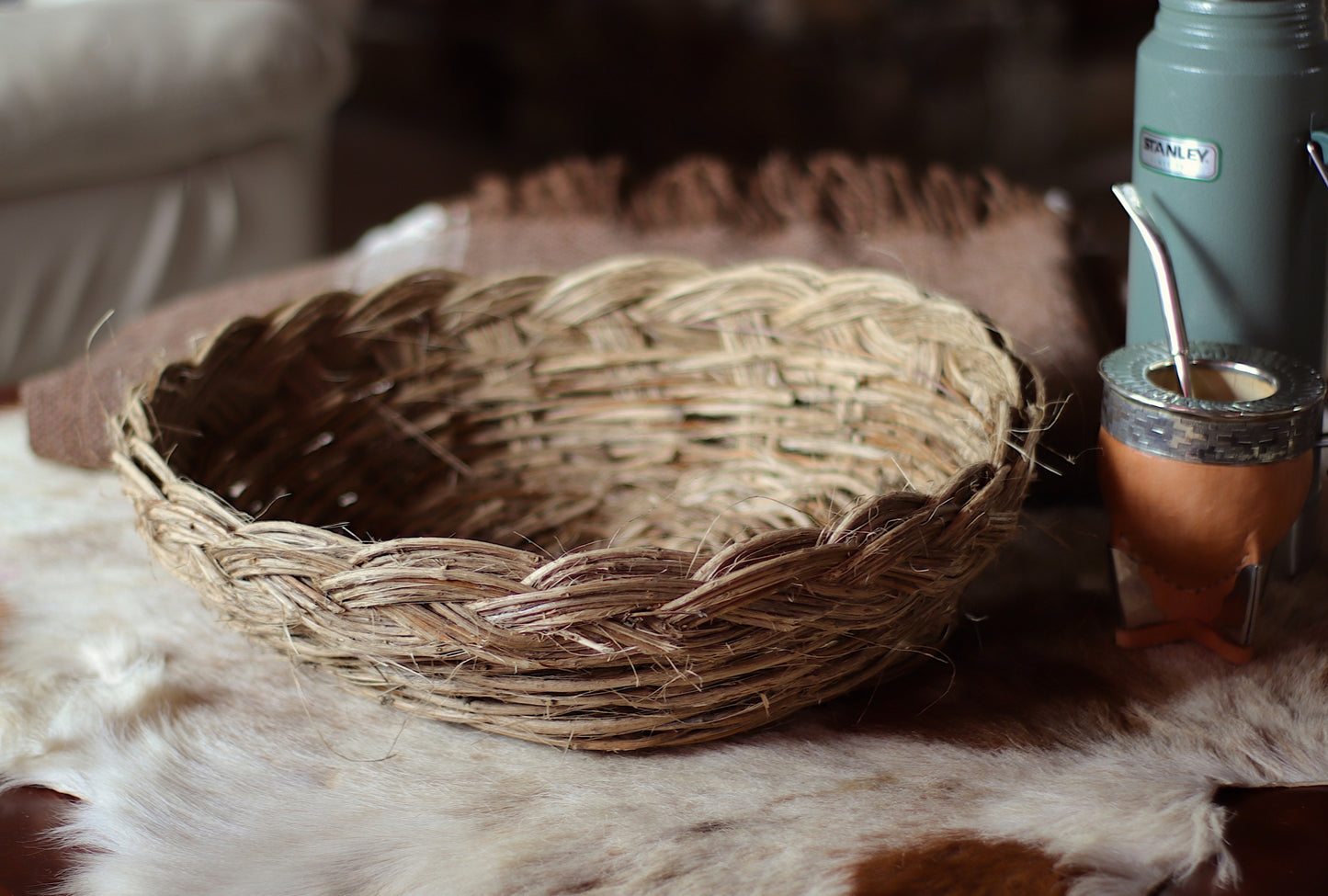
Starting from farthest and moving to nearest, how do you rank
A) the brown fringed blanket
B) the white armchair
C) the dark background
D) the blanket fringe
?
the dark background → the white armchair → the blanket fringe → the brown fringed blanket

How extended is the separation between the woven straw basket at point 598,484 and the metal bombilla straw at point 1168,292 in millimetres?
58

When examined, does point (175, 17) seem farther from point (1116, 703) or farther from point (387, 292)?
point (1116, 703)

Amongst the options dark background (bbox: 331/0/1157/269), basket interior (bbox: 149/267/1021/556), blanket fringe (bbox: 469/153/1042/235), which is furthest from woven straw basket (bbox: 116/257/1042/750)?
dark background (bbox: 331/0/1157/269)

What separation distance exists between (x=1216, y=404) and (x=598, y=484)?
14.5 inches

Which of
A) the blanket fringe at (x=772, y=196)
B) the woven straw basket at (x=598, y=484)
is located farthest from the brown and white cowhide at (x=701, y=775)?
the blanket fringe at (x=772, y=196)

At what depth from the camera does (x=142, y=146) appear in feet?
4.09

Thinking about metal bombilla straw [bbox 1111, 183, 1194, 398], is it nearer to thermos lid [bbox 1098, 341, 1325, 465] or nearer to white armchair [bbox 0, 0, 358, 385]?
thermos lid [bbox 1098, 341, 1325, 465]

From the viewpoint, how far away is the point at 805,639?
452mm

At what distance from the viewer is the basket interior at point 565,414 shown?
659 mm

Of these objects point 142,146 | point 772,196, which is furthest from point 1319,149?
point 142,146

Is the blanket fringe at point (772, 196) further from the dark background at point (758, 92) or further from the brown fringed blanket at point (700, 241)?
the dark background at point (758, 92)

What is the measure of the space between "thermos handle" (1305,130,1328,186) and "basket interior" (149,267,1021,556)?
6.9 inches

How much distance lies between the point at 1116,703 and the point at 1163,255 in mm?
192

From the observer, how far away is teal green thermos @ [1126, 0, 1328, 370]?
0.53 meters
